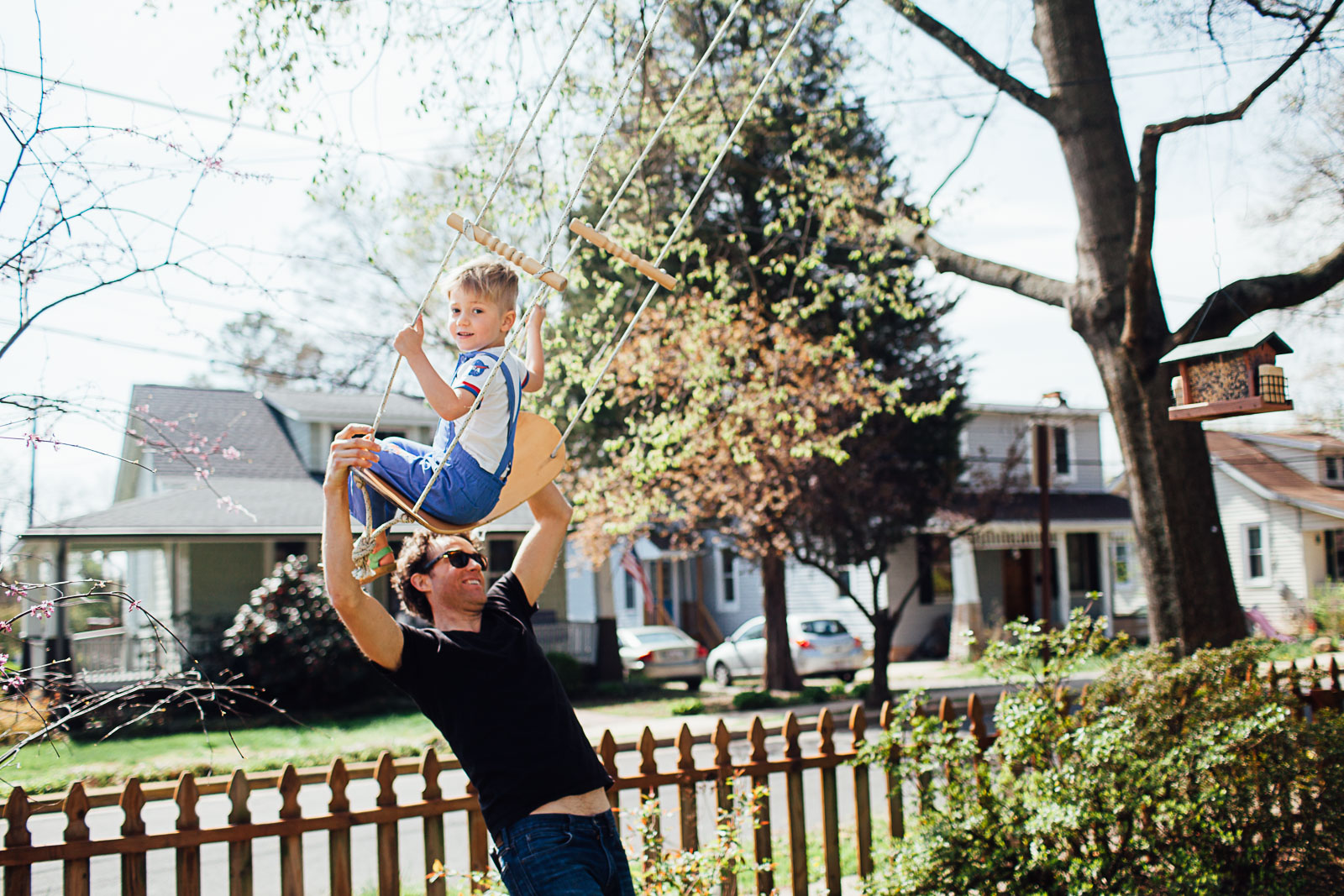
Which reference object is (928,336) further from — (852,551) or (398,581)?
(398,581)

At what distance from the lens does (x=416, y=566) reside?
2.79m

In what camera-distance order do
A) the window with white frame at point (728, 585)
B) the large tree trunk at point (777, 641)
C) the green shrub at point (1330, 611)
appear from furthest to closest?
the window with white frame at point (728, 585) < the green shrub at point (1330, 611) < the large tree trunk at point (777, 641)

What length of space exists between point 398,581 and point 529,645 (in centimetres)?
43

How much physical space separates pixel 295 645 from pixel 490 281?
46.0ft

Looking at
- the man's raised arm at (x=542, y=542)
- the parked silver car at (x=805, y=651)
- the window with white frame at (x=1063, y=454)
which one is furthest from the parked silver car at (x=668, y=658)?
the man's raised arm at (x=542, y=542)

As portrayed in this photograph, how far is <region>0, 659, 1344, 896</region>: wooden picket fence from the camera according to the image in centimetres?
330

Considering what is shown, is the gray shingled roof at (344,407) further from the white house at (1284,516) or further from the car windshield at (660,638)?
the white house at (1284,516)

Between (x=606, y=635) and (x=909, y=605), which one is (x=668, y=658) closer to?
(x=606, y=635)

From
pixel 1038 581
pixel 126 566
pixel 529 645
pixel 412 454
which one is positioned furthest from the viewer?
pixel 1038 581

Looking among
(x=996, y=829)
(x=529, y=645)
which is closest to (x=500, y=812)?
(x=529, y=645)

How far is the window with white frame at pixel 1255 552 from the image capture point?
26562 millimetres

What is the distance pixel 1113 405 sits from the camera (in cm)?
577

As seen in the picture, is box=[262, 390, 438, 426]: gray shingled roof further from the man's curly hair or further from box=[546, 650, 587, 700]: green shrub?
the man's curly hair

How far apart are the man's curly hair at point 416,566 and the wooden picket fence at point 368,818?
103cm
